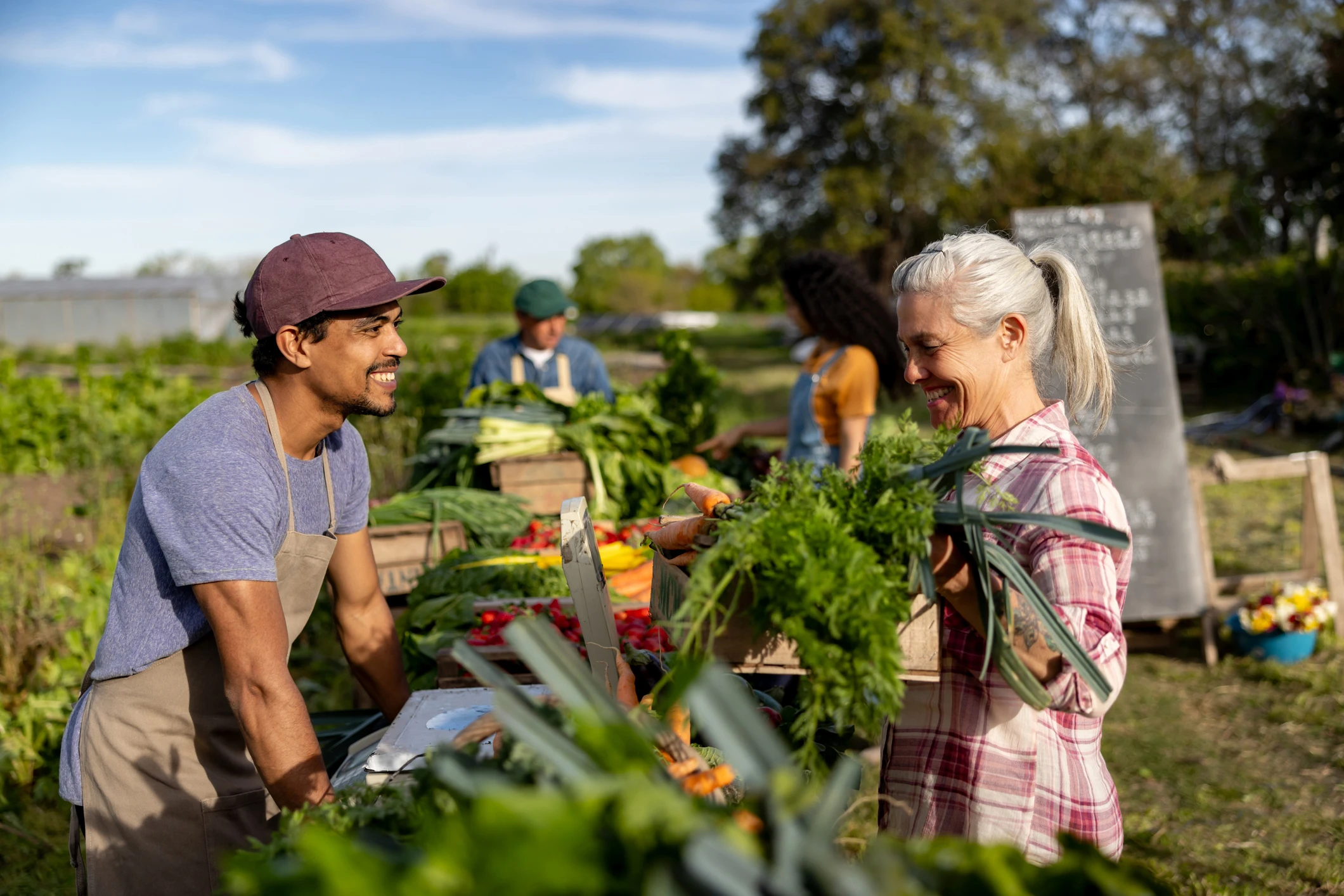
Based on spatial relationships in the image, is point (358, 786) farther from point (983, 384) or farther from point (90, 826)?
point (983, 384)

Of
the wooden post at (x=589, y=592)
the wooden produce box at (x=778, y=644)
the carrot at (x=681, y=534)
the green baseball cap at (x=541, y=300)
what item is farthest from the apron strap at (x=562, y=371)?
the wooden produce box at (x=778, y=644)

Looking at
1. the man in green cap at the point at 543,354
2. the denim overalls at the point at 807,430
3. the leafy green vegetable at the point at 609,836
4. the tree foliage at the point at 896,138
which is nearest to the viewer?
the leafy green vegetable at the point at 609,836

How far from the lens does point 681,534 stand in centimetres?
155

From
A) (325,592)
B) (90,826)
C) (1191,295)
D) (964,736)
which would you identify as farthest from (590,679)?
(1191,295)

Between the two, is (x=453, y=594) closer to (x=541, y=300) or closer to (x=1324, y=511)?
(x=541, y=300)

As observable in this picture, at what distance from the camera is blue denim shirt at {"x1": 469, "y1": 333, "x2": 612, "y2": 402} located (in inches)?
227

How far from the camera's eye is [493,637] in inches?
112

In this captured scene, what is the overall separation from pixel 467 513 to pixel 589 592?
2508 millimetres

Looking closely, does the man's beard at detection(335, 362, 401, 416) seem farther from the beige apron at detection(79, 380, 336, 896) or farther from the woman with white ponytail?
the woman with white ponytail

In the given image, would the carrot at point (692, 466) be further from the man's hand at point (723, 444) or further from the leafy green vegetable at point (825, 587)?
the leafy green vegetable at point (825, 587)

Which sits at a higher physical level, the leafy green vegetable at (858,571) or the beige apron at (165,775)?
the leafy green vegetable at (858,571)

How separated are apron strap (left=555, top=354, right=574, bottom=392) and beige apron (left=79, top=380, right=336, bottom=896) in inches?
146

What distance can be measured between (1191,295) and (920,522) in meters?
16.5

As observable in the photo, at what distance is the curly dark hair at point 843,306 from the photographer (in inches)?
166
